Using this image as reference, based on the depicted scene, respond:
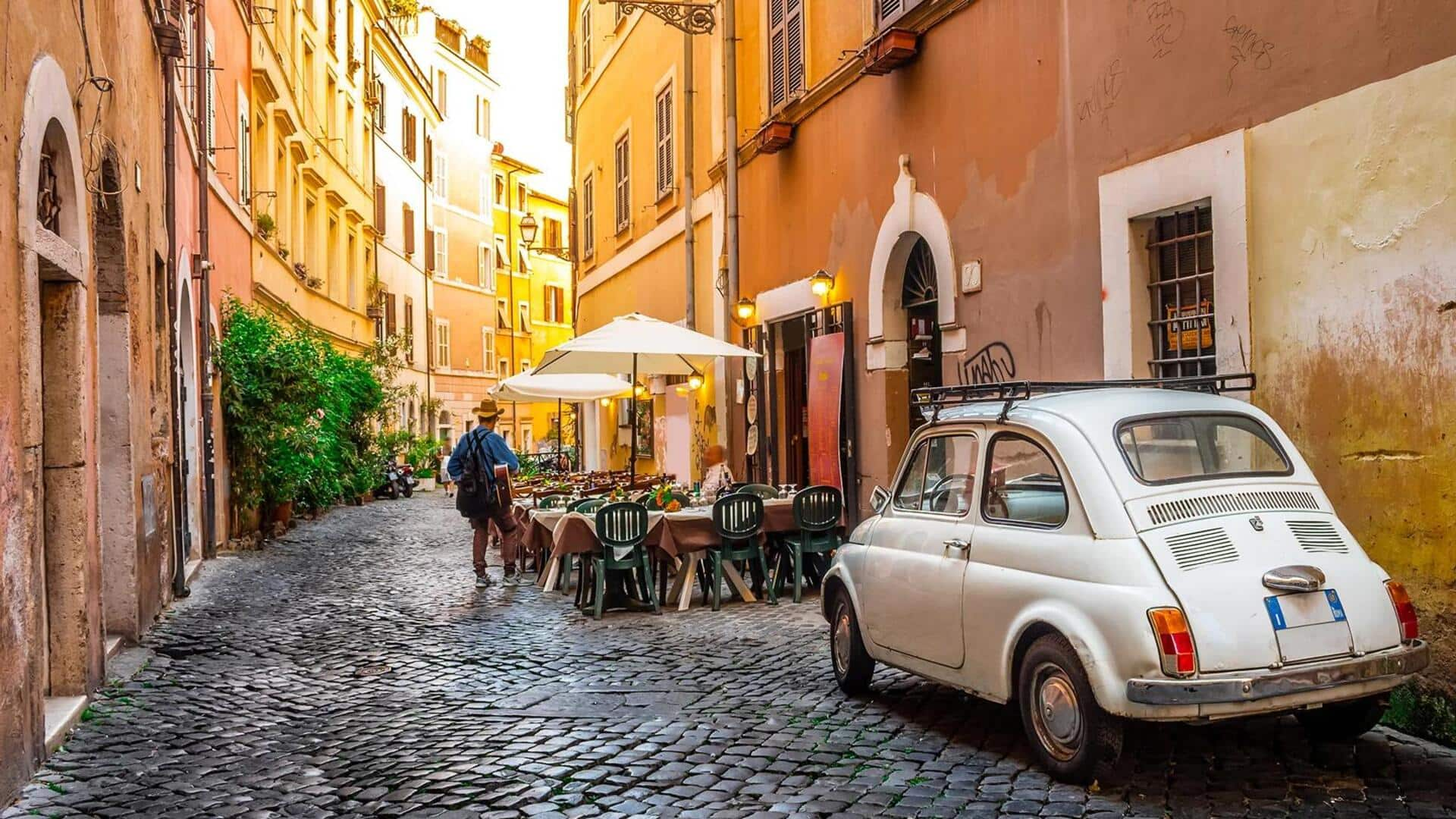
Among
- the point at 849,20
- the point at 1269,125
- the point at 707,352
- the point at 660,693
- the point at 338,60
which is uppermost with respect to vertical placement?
the point at 338,60

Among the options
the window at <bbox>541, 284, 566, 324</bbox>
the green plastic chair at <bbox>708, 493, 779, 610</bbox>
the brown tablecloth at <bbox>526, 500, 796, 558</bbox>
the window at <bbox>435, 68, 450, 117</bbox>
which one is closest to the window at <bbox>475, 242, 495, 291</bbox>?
the window at <bbox>435, 68, 450, 117</bbox>

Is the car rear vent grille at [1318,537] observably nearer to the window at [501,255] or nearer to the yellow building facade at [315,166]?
the yellow building facade at [315,166]

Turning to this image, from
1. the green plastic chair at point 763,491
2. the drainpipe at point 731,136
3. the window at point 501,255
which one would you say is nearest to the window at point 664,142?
the drainpipe at point 731,136

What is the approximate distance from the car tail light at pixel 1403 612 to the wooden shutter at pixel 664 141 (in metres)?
14.6

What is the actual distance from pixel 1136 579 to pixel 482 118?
44.6 m

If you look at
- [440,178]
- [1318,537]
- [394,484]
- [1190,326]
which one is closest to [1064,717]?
[1318,537]

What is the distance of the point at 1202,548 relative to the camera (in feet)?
15.2

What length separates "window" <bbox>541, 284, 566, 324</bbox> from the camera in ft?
167

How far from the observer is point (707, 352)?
462 inches

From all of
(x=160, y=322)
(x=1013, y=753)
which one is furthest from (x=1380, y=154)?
(x=160, y=322)

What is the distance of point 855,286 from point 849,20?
103 inches

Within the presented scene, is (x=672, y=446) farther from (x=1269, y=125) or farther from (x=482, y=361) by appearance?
(x=482, y=361)

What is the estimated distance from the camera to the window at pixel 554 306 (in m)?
50.8

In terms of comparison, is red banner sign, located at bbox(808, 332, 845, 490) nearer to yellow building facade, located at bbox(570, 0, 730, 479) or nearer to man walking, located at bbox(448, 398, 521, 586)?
man walking, located at bbox(448, 398, 521, 586)
